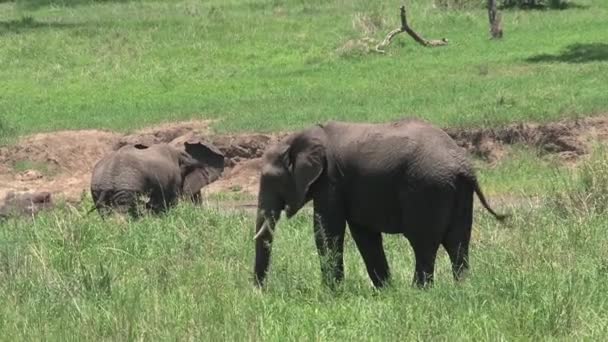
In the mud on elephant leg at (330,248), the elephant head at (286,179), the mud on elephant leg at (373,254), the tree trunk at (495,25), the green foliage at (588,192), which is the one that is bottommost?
the tree trunk at (495,25)

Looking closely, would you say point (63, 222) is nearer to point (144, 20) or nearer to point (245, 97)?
point (245, 97)

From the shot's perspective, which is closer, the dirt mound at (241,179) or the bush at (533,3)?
the dirt mound at (241,179)

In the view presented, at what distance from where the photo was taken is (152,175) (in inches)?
623

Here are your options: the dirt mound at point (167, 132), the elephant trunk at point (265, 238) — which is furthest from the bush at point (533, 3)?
the elephant trunk at point (265, 238)

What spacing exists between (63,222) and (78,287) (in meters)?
2.83

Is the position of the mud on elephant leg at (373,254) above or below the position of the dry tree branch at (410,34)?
above

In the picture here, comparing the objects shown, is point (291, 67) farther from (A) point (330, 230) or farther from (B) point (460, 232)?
(B) point (460, 232)

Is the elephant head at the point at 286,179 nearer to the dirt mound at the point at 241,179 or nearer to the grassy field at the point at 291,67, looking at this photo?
the dirt mound at the point at 241,179

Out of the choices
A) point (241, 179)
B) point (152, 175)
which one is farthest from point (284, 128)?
point (152, 175)

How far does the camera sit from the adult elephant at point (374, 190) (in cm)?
977

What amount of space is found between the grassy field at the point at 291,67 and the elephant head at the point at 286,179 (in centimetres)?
1005

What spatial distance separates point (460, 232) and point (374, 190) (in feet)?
2.74

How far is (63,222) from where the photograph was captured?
39.2 ft

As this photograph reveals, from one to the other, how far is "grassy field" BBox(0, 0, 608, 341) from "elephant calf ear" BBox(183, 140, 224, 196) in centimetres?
162
